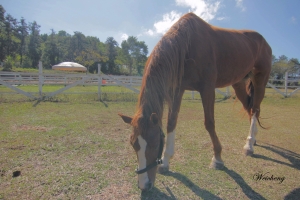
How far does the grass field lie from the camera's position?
81.2 inches

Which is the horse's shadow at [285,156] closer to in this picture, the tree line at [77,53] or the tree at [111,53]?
the tree line at [77,53]

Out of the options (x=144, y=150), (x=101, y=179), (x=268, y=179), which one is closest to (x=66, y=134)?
(x=101, y=179)

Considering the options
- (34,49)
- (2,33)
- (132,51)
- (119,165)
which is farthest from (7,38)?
(119,165)

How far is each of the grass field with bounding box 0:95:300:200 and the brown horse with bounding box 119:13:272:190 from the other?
0.99ft

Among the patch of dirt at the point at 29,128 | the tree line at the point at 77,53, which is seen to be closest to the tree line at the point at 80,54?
the tree line at the point at 77,53

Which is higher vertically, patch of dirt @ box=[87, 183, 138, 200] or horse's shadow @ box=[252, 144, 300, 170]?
horse's shadow @ box=[252, 144, 300, 170]

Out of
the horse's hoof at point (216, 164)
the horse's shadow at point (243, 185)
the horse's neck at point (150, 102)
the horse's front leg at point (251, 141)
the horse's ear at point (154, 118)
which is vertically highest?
the horse's neck at point (150, 102)

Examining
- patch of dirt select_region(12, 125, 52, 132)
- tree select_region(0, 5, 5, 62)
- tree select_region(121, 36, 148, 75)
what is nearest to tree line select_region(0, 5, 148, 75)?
tree select_region(121, 36, 148, 75)

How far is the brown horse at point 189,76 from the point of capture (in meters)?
1.86

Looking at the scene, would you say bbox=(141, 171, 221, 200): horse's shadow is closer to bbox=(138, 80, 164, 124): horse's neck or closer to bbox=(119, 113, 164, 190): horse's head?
bbox=(119, 113, 164, 190): horse's head

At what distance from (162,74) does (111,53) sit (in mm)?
50612

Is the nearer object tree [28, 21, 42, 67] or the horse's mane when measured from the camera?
the horse's mane

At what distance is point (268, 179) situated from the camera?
2412mm

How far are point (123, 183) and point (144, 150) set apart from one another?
2.25 feet
